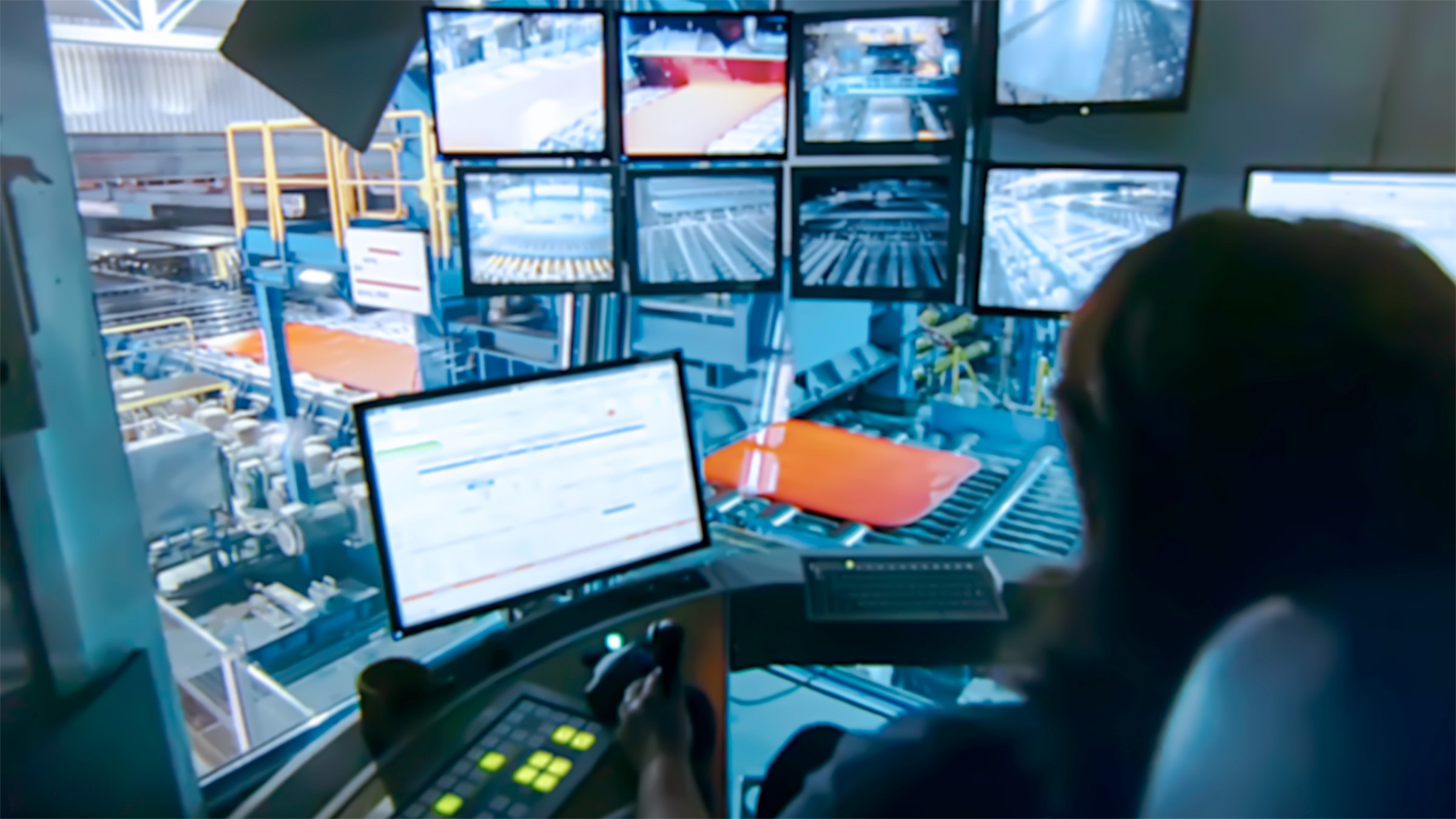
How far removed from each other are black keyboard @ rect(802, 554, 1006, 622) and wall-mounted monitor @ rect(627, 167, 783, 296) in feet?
2.12

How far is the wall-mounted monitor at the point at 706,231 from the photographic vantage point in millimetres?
1812

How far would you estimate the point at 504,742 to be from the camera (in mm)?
1110

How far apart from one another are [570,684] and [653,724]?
191 mm

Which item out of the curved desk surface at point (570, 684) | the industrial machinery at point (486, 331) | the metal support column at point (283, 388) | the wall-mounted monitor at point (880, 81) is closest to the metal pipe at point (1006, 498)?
the industrial machinery at point (486, 331)

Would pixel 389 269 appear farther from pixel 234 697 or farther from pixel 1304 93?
pixel 1304 93

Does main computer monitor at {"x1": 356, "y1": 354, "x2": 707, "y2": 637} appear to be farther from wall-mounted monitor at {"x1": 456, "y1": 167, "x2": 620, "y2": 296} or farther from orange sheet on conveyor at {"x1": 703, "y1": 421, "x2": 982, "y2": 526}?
orange sheet on conveyor at {"x1": 703, "y1": 421, "x2": 982, "y2": 526}

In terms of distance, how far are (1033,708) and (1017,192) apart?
49.3 inches

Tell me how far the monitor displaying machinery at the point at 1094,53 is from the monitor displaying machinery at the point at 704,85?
44 centimetres

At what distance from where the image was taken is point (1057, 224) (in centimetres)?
170

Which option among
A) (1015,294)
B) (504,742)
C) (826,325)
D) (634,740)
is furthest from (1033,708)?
(826,325)

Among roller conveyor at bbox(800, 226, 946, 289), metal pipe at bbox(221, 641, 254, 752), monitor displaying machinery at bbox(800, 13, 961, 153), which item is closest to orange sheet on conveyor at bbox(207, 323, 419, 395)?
metal pipe at bbox(221, 641, 254, 752)

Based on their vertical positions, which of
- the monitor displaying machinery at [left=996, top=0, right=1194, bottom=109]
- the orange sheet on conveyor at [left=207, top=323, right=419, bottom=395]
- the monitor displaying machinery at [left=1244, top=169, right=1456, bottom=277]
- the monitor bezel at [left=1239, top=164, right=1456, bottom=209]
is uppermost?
the monitor displaying machinery at [left=996, top=0, right=1194, bottom=109]

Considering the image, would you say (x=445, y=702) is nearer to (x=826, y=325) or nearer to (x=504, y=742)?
(x=504, y=742)

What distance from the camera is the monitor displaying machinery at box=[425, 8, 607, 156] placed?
1.67 m
